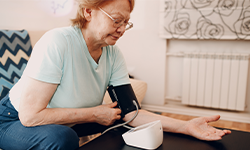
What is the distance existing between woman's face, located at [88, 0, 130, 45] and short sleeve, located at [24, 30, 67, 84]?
0.16 metres

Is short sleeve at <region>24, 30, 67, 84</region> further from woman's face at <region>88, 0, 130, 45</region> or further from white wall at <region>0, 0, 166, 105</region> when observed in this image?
white wall at <region>0, 0, 166, 105</region>

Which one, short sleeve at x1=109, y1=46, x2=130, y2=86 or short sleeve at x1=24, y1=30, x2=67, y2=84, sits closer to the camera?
short sleeve at x1=24, y1=30, x2=67, y2=84

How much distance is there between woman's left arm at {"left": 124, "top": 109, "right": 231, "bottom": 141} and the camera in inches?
32.2

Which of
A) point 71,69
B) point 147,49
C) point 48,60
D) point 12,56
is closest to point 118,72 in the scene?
point 71,69

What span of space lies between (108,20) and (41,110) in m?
0.45

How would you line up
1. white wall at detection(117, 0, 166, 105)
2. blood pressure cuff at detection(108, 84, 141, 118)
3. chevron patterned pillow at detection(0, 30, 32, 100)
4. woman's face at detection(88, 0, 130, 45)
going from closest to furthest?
woman's face at detection(88, 0, 130, 45) < blood pressure cuff at detection(108, 84, 141, 118) < chevron patterned pillow at detection(0, 30, 32, 100) < white wall at detection(117, 0, 166, 105)

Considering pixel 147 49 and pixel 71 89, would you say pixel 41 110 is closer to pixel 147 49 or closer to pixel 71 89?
pixel 71 89

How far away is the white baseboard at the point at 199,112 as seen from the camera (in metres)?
2.23

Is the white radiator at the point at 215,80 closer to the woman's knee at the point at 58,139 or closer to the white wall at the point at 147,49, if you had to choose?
the white wall at the point at 147,49

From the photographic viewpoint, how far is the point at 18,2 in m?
1.72

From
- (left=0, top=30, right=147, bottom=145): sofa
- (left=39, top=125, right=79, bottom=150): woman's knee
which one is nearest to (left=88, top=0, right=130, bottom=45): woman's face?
Answer: (left=39, top=125, right=79, bottom=150): woman's knee

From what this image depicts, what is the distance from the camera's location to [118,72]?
1089 mm

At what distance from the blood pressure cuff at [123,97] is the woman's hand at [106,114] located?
3 cm

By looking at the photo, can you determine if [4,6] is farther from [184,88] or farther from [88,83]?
[184,88]
